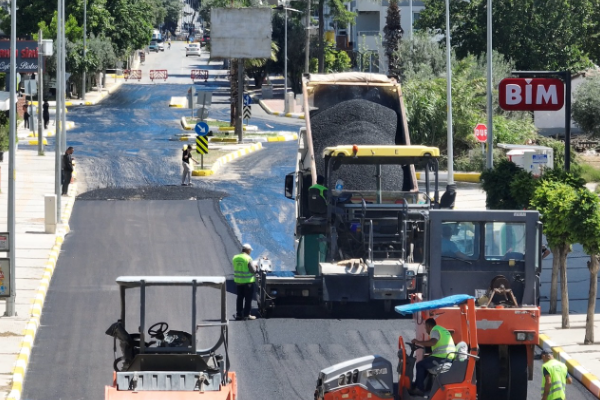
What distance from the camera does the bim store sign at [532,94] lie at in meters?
26.9

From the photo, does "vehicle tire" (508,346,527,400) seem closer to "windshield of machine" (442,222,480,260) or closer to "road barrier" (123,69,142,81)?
"windshield of machine" (442,222,480,260)

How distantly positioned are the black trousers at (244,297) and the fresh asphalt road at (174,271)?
0.37 m

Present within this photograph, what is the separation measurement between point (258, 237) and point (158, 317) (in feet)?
29.1

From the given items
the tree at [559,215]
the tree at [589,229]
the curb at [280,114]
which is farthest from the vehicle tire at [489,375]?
the curb at [280,114]

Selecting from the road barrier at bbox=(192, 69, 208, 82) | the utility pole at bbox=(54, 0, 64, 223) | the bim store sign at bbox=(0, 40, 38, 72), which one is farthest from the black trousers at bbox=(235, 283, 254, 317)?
the road barrier at bbox=(192, 69, 208, 82)

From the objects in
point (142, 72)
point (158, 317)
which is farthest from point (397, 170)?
point (142, 72)

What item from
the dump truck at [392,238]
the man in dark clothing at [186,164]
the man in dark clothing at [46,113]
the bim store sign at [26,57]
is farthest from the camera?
the man in dark clothing at [46,113]

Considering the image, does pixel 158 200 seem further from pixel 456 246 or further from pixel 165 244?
pixel 456 246

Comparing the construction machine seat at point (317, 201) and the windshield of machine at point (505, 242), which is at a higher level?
the construction machine seat at point (317, 201)

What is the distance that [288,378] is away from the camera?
52.7 ft

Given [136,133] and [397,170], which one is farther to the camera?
[136,133]

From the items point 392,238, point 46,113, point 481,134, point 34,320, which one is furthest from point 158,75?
point 392,238

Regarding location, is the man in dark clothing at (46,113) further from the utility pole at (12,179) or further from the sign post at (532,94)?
the utility pole at (12,179)

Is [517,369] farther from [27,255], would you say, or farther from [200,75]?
[200,75]
